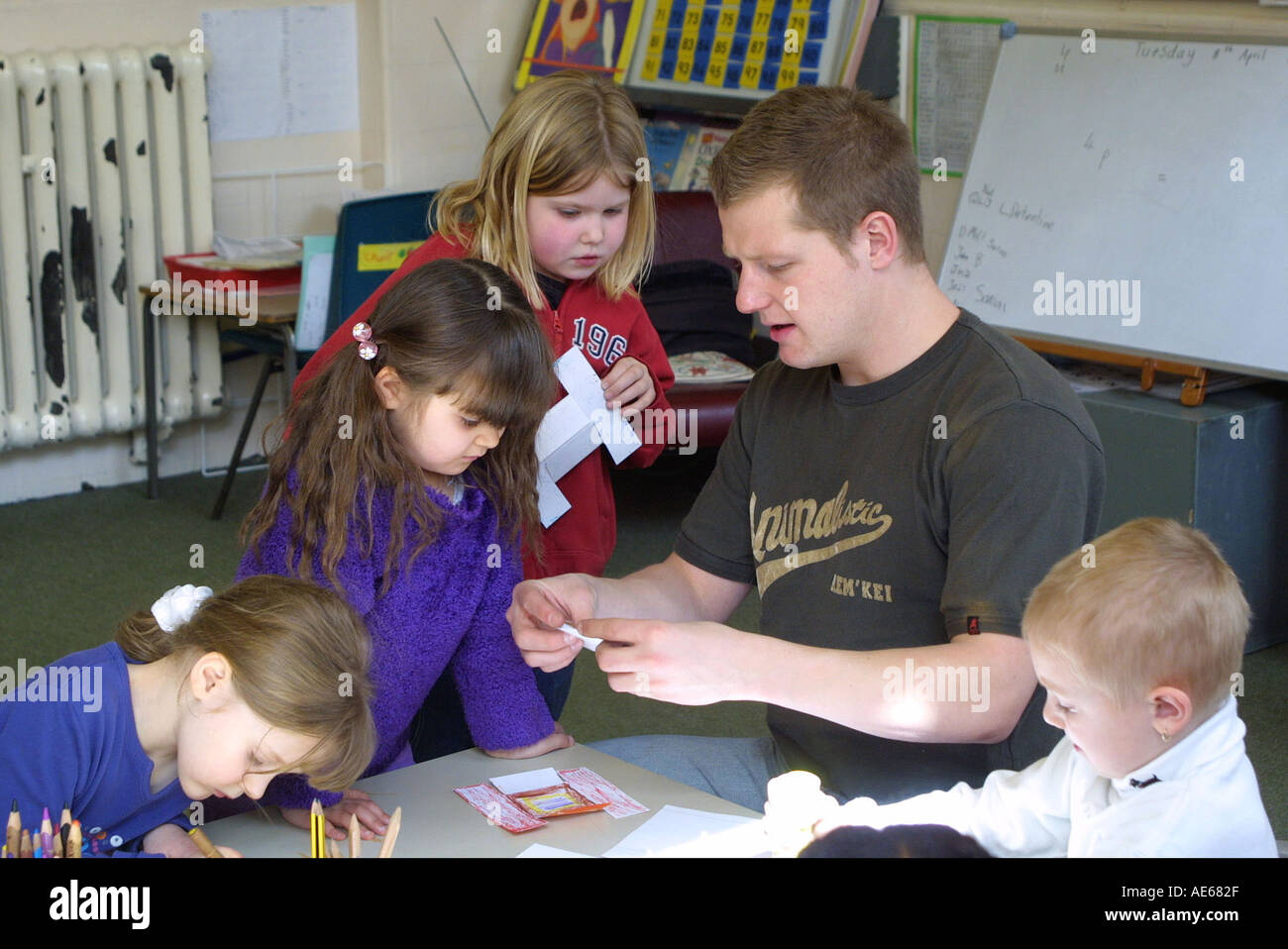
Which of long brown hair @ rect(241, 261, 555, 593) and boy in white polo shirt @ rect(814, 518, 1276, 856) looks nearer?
boy in white polo shirt @ rect(814, 518, 1276, 856)

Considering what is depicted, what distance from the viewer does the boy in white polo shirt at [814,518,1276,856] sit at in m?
1.08

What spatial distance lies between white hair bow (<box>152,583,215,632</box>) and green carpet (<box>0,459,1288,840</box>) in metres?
1.51

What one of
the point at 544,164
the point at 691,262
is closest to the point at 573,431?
the point at 544,164

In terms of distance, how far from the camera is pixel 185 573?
379cm

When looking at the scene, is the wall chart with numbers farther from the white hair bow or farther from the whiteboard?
the white hair bow

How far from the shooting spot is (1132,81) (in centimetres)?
342

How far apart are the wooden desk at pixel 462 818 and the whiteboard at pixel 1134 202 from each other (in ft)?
7.15

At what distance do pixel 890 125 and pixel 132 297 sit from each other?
338 centimetres

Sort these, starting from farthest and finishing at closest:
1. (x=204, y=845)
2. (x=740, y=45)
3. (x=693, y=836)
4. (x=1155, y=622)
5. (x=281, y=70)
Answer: (x=281, y=70), (x=740, y=45), (x=693, y=836), (x=204, y=845), (x=1155, y=622)

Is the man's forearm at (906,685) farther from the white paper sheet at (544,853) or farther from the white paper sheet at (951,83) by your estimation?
the white paper sheet at (951,83)

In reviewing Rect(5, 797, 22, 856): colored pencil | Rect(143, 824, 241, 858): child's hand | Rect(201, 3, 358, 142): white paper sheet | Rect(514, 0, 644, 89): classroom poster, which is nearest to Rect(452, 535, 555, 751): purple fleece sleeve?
Rect(143, 824, 241, 858): child's hand

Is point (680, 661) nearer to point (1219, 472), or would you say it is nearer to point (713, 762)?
point (713, 762)

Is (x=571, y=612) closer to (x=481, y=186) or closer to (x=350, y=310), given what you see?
(x=481, y=186)

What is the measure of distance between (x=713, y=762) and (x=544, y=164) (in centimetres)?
89
